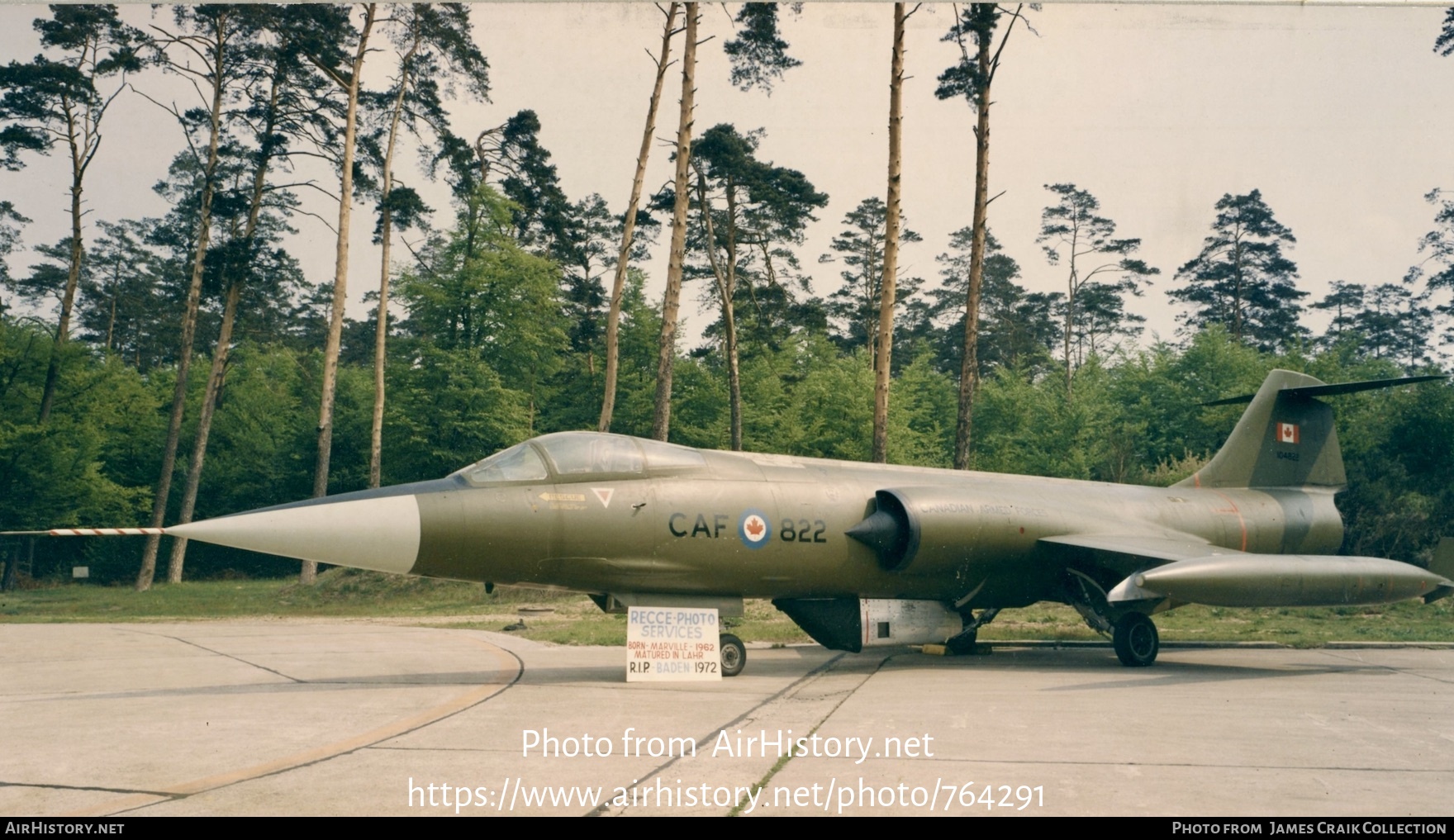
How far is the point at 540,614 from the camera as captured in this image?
20.2 meters

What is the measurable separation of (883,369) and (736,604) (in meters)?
9.04

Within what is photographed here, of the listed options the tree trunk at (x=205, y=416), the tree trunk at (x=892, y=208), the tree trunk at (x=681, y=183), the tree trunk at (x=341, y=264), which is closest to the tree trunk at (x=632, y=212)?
the tree trunk at (x=681, y=183)

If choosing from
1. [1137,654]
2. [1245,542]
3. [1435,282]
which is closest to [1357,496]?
[1435,282]

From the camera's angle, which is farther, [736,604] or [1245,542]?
[1245,542]

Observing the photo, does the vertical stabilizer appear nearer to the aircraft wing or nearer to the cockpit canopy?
the aircraft wing

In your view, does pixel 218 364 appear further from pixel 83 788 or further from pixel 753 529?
pixel 83 788

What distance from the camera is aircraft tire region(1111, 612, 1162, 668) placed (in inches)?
458

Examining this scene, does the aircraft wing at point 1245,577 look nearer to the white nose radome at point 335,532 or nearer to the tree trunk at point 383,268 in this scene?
the white nose radome at point 335,532

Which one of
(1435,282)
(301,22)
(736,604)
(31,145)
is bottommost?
(736,604)

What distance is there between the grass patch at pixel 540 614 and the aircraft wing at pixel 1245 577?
2.70 metres

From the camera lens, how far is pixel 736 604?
1070cm

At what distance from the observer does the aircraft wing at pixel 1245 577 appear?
33.6 feet

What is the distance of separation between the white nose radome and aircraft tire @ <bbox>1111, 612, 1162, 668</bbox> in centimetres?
754

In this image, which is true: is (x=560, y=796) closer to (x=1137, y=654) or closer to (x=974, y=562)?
(x=974, y=562)
